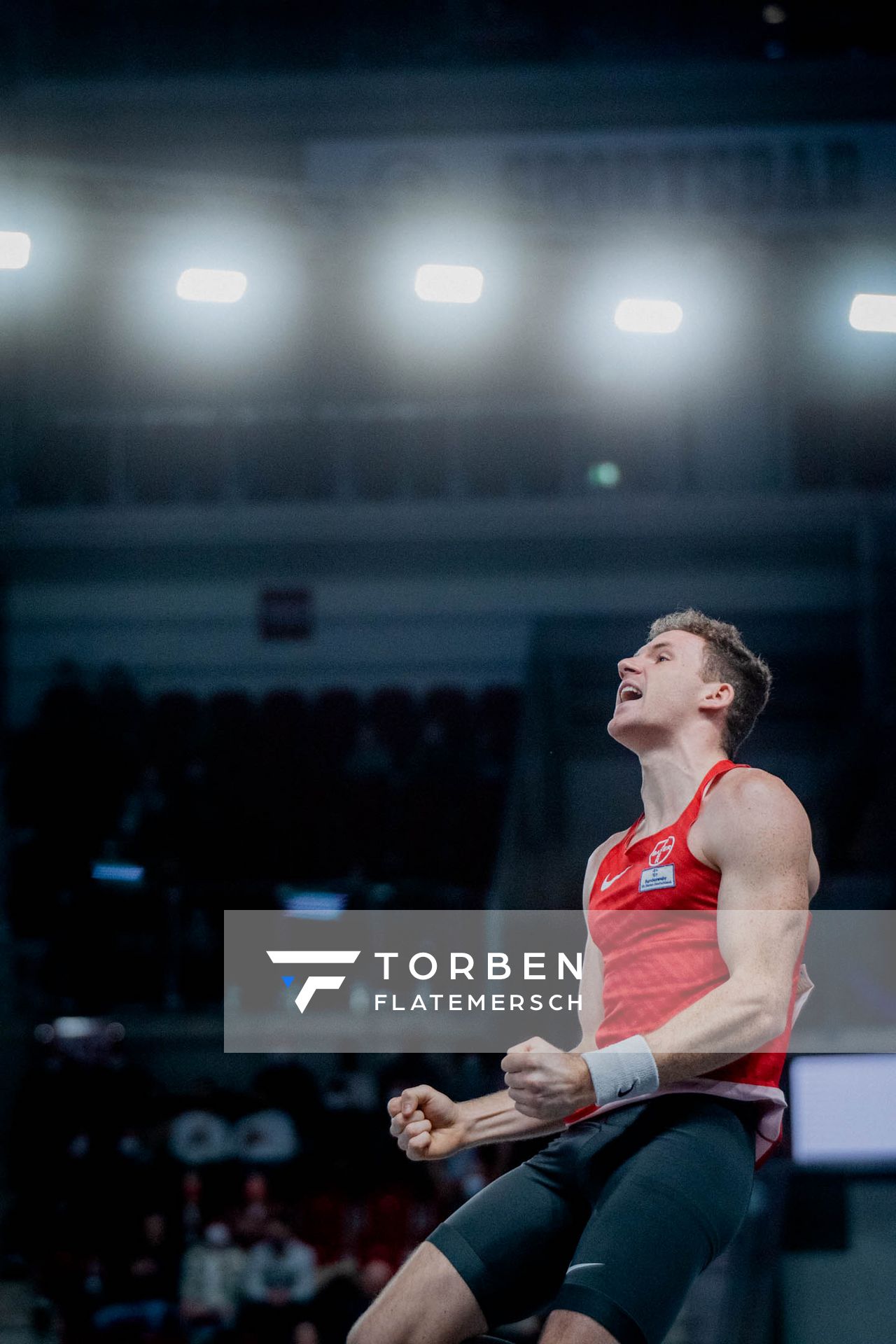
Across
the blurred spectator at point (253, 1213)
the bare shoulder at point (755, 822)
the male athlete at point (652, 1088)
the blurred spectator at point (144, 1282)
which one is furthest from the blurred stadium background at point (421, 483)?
the bare shoulder at point (755, 822)

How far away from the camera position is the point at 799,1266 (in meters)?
5.03

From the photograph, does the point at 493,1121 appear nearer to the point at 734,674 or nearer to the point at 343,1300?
the point at 734,674

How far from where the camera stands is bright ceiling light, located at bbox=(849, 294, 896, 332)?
5715 millimetres

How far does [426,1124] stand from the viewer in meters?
1.95

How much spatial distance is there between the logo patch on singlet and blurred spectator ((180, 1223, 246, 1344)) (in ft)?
14.6

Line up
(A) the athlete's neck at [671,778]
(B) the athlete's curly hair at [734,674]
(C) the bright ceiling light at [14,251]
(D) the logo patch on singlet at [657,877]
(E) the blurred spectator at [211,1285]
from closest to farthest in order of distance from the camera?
(D) the logo patch on singlet at [657,877], (A) the athlete's neck at [671,778], (B) the athlete's curly hair at [734,674], (C) the bright ceiling light at [14,251], (E) the blurred spectator at [211,1285]

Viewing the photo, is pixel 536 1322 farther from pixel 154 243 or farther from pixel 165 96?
pixel 165 96

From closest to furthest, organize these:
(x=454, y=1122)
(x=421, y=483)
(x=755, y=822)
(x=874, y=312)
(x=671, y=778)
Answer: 1. (x=755, y=822)
2. (x=454, y=1122)
3. (x=671, y=778)
4. (x=874, y=312)
5. (x=421, y=483)

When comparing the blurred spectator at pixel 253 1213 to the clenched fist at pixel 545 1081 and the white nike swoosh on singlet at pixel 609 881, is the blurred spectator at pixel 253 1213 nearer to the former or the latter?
the white nike swoosh on singlet at pixel 609 881

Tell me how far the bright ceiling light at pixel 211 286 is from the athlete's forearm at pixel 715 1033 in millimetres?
4714

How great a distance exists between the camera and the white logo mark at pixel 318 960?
22.6ft

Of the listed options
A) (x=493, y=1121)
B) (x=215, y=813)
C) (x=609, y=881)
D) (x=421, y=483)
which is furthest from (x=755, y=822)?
(x=421, y=483)

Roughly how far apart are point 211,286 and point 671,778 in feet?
14.2

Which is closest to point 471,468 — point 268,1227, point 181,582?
point 181,582
